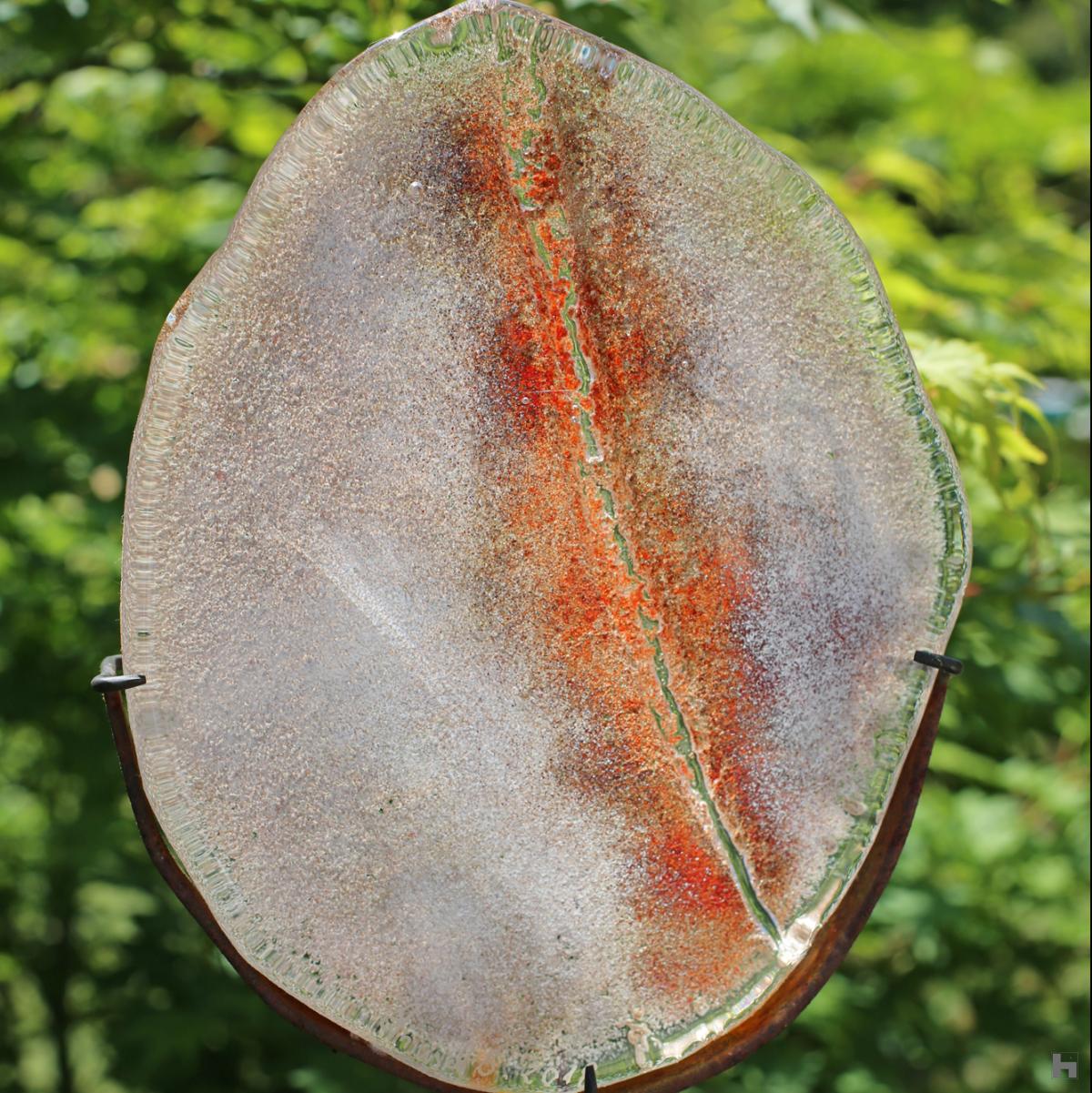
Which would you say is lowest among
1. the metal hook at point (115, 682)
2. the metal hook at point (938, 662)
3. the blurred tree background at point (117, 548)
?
the blurred tree background at point (117, 548)

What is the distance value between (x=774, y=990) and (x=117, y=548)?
1.23 metres

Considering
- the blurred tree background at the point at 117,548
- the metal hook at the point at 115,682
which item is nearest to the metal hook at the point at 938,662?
the blurred tree background at the point at 117,548

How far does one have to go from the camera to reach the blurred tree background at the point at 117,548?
1.43 m

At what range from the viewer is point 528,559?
2.51 feet

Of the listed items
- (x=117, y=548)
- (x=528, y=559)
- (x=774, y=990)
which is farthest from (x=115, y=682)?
(x=117, y=548)

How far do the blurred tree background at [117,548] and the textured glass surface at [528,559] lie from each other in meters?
0.41

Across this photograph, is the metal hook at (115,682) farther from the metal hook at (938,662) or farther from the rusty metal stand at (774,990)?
the metal hook at (938,662)

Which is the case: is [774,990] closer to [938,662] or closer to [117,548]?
[938,662]

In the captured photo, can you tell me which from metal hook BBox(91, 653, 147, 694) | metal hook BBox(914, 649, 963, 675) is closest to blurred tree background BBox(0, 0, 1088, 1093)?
metal hook BBox(914, 649, 963, 675)

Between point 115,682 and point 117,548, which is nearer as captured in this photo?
point 115,682

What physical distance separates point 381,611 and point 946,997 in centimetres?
189

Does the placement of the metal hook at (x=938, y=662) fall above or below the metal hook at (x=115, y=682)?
below

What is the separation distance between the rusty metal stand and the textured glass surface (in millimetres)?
12

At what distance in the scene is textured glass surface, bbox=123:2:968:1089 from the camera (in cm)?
72
